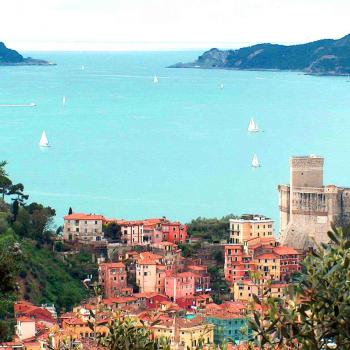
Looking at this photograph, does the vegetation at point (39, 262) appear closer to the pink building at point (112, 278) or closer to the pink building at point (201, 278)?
the pink building at point (112, 278)

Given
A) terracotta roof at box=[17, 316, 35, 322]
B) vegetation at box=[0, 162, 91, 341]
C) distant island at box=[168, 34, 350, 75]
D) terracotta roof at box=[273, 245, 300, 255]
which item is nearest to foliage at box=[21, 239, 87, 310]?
vegetation at box=[0, 162, 91, 341]

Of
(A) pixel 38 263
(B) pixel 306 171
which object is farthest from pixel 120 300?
(B) pixel 306 171

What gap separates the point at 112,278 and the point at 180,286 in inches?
37.1

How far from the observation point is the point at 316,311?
507cm

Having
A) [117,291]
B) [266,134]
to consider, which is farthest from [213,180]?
[117,291]

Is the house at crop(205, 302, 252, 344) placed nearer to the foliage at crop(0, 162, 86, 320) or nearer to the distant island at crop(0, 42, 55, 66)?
the foliage at crop(0, 162, 86, 320)

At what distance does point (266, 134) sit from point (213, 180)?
15.5 m

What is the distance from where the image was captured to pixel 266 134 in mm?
55281

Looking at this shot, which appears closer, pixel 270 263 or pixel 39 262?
A: pixel 39 262

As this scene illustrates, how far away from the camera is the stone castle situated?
2345 cm

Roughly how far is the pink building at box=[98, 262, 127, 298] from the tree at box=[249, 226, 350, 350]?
15.0 metres

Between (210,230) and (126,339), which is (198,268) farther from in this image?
(126,339)

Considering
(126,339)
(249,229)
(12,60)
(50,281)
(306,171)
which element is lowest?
(12,60)

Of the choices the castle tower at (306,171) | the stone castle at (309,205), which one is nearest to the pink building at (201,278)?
the stone castle at (309,205)
